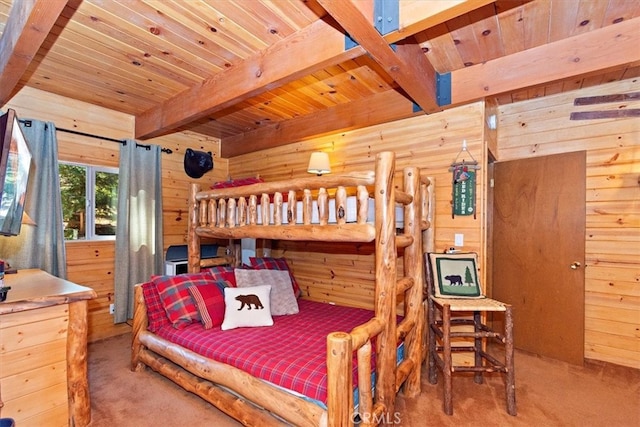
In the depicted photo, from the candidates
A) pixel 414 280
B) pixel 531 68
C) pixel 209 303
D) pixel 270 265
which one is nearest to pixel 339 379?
pixel 414 280

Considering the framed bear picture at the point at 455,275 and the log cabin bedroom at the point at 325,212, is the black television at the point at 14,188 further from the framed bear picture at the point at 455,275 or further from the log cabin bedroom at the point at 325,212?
the framed bear picture at the point at 455,275

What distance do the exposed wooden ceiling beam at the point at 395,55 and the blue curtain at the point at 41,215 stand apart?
2.89 m

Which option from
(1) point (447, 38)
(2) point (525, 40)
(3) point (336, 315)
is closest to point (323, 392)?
(3) point (336, 315)

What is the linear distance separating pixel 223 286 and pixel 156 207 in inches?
57.4

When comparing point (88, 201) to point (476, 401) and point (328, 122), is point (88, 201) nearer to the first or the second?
point (328, 122)

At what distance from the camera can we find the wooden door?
2.80 m

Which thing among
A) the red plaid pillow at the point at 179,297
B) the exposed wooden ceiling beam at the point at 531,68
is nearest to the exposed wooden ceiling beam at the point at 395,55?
the exposed wooden ceiling beam at the point at 531,68

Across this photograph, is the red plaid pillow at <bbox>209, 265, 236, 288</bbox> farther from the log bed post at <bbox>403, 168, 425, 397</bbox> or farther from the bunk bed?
the log bed post at <bbox>403, 168, 425, 397</bbox>

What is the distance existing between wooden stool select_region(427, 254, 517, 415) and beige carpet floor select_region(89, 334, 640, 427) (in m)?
0.13

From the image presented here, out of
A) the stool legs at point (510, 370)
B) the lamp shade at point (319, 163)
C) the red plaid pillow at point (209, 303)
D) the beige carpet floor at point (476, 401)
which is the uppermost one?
the lamp shade at point (319, 163)

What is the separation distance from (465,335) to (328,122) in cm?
235

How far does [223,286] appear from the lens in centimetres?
272

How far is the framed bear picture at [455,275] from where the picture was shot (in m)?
2.38

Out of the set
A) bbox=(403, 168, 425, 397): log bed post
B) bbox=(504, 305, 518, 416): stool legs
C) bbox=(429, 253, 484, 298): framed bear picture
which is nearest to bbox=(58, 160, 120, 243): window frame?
bbox=(403, 168, 425, 397): log bed post
